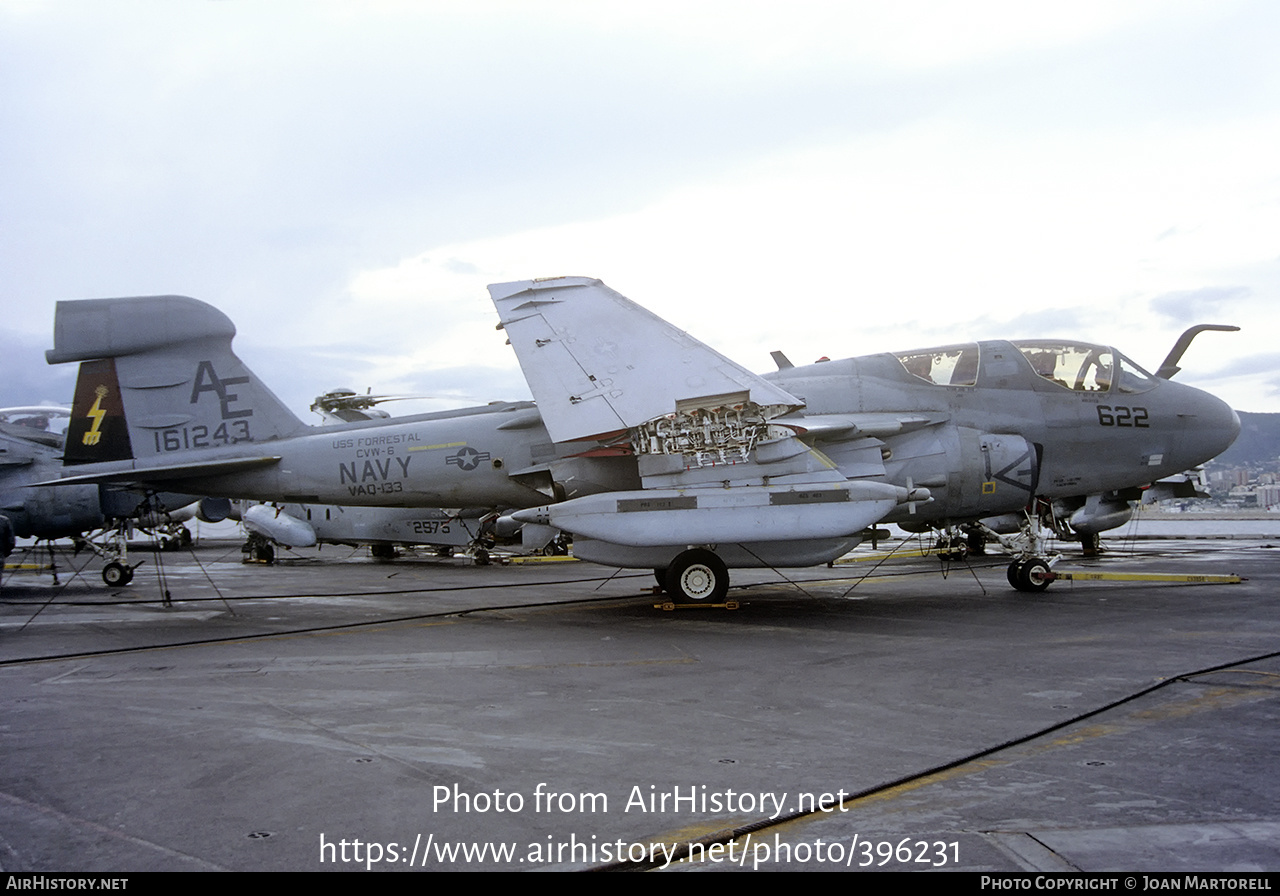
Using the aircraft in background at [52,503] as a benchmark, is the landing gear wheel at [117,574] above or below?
below

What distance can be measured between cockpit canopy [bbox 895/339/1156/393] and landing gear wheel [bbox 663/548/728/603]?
14.4ft

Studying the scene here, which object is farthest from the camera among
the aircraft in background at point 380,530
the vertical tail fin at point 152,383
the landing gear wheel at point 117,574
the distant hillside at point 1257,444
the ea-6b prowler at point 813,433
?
the distant hillside at point 1257,444

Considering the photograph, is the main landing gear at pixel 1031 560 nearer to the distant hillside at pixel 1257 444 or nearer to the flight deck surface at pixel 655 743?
the flight deck surface at pixel 655 743

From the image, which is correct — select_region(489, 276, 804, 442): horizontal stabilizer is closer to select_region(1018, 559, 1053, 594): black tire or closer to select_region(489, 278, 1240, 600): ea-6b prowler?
select_region(489, 278, 1240, 600): ea-6b prowler

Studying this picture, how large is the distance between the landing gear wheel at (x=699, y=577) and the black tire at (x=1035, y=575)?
5094 mm

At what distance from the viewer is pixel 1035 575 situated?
13.6 m

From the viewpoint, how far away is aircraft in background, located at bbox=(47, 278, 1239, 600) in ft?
37.1

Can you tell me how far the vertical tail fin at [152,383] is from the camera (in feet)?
44.8

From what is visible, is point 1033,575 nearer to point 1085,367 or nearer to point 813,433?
point 1085,367

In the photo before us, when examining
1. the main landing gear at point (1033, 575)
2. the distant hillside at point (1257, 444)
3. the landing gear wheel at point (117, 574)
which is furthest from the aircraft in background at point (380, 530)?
→ the distant hillside at point (1257, 444)

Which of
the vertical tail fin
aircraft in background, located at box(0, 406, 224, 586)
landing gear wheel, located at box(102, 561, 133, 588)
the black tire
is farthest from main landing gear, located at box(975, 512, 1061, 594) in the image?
landing gear wheel, located at box(102, 561, 133, 588)

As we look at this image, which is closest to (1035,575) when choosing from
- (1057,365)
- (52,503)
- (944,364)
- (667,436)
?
(1057,365)

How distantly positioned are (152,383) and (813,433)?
33.9 ft

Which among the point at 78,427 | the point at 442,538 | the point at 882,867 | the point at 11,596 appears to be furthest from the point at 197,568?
the point at 882,867
